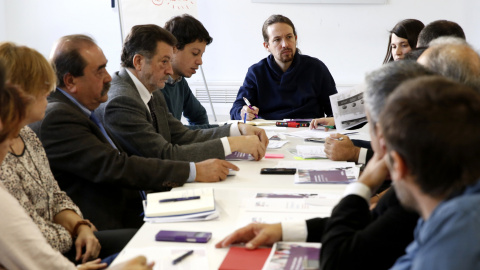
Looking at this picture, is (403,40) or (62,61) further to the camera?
(403,40)

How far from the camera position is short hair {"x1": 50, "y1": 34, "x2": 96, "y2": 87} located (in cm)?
221

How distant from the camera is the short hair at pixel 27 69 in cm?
167

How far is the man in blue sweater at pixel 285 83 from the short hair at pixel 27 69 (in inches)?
87.6

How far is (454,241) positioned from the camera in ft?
2.60

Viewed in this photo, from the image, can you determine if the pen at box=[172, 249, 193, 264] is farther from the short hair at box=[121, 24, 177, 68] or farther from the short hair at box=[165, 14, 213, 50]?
the short hair at box=[165, 14, 213, 50]

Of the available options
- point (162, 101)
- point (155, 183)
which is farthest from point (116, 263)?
point (162, 101)

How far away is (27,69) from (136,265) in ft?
2.47

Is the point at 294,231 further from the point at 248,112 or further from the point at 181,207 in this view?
the point at 248,112

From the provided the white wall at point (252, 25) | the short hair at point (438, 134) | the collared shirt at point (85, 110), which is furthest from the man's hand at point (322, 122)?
Answer: the short hair at point (438, 134)

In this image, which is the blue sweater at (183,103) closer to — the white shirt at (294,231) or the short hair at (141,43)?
the short hair at (141,43)

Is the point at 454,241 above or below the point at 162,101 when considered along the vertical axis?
above

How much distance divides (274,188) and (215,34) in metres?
3.69

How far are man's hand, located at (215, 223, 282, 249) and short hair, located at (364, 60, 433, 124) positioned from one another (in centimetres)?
42

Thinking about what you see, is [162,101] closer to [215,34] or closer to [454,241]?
[454,241]
